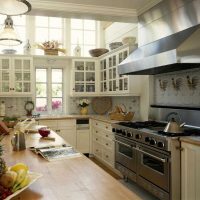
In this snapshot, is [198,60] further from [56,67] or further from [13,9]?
[56,67]

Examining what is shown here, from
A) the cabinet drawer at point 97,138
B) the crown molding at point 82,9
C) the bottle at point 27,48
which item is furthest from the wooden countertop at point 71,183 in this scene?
the bottle at point 27,48

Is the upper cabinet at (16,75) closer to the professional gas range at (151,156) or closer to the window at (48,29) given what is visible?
the window at (48,29)

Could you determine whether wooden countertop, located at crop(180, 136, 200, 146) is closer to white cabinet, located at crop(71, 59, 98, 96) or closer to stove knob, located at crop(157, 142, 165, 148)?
stove knob, located at crop(157, 142, 165, 148)

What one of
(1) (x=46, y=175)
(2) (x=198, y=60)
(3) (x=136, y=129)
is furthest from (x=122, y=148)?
(1) (x=46, y=175)

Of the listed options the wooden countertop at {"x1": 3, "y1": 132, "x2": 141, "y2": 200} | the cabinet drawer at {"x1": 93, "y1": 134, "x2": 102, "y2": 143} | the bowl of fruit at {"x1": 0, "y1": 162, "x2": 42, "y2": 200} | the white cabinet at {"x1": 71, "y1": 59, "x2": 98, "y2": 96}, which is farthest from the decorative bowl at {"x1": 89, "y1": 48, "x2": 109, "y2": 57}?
the bowl of fruit at {"x1": 0, "y1": 162, "x2": 42, "y2": 200}

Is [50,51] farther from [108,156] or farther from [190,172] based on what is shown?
[190,172]

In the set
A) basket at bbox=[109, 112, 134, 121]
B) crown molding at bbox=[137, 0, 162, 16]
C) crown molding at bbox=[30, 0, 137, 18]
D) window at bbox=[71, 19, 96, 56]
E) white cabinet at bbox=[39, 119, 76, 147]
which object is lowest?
white cabinet at bbox=[39, 119, 76, 147]

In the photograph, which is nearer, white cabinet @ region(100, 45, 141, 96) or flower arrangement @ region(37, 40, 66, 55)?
white cabinet @ region(100, 45, 141, 96)

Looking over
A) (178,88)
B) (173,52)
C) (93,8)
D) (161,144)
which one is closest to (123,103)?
(178,88)

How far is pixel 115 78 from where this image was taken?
5250 mm

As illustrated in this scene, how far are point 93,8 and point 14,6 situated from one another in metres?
2.12

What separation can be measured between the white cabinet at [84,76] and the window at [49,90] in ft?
1.78

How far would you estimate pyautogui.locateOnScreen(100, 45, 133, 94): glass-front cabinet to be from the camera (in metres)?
4.80

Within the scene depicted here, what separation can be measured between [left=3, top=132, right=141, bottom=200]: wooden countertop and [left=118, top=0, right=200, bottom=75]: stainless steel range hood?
151cm
